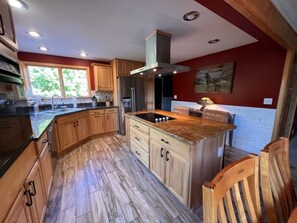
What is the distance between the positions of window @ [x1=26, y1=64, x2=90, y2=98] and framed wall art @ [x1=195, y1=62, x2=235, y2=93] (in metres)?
3.55

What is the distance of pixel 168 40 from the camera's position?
2238 millimetres

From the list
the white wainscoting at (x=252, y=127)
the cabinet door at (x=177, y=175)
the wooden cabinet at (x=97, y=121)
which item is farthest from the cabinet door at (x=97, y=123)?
the white wainscoting at (x=252, y=127)

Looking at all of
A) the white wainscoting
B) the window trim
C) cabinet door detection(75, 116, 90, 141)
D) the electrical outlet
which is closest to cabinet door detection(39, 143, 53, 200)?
A: cabinet door detection(75, 116, 90, 141)

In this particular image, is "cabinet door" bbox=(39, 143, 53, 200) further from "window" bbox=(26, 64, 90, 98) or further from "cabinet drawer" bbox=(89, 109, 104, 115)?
"window" bbox=(26, 64, 90, 98)

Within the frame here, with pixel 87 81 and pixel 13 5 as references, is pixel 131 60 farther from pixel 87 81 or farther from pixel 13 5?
pixel 13 5

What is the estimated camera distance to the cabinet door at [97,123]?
371cm

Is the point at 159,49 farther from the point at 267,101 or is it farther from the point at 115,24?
the point at 267,101

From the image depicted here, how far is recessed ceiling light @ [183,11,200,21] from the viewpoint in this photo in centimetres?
166

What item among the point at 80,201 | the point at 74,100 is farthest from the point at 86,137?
the point at 80,201

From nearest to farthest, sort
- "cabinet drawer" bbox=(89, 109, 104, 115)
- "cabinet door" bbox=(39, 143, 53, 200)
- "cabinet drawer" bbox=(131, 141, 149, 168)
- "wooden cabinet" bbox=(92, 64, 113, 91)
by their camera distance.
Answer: "cabinet door" bbox=(39, 143, 53, 200)
"cabinet drawer" bbox=(131, 141, 149, 168)
"cabinet drawer" bbox=(89, 109, 104, 115)
"wooden cabinet" bbox=(92, 64, 113, 91)

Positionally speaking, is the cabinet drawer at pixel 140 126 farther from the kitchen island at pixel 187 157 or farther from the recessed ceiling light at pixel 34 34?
the recessed ceiling light at pixel 34 34

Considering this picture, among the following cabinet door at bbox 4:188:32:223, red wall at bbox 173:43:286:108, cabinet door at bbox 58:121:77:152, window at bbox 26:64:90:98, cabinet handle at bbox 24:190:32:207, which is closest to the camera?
cabinet door at bbox 4:188:32:223

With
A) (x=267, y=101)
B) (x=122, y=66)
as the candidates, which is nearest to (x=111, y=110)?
(x=122, y=66)

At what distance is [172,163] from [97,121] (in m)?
2.87
